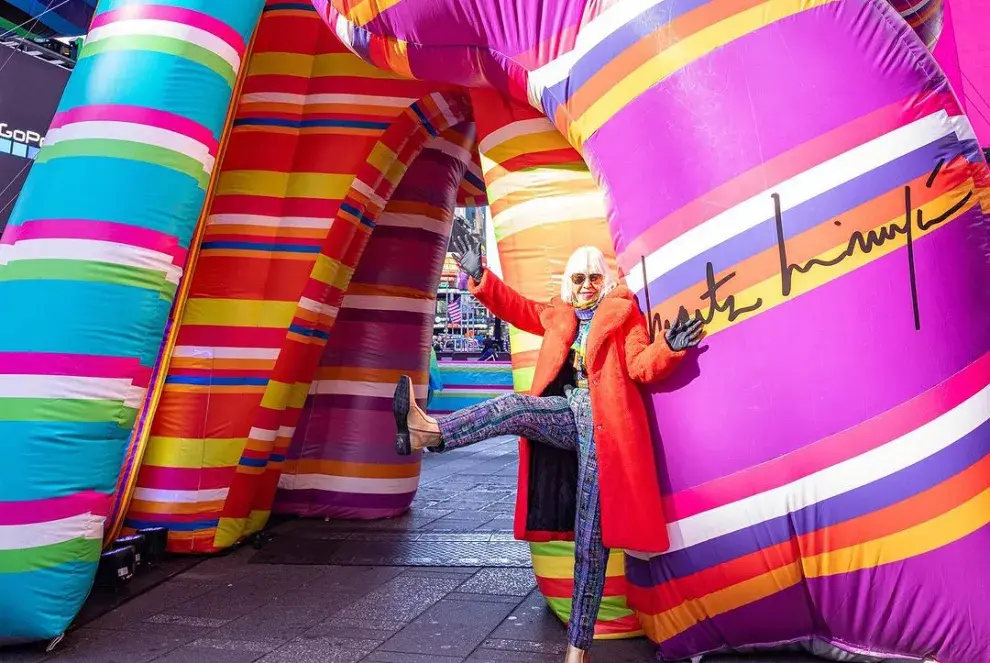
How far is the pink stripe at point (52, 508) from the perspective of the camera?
2891mm

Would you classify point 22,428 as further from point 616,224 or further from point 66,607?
point 616,224

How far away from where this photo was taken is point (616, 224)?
9.03 feet

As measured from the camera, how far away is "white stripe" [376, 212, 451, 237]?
5.05 metres

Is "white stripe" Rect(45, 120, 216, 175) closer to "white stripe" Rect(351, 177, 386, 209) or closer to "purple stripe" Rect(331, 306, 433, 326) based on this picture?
"white stripe" Rect(351, 177, 386, 209)

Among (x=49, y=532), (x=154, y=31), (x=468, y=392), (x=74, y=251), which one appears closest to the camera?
(x=49, y=532)

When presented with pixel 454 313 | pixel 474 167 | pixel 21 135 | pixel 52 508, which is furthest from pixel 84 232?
pixel 454 313

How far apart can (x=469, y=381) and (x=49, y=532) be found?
28.5ft

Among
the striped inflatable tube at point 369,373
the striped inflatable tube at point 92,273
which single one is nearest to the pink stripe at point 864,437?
the striped inflatable tube at point 92,273

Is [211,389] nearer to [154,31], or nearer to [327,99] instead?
[327,99]

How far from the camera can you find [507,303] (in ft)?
9.70

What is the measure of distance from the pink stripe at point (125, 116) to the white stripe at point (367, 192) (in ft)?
3.90

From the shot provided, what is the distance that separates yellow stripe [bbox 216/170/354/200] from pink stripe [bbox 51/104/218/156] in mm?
1005

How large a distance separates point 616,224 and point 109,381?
183 centimetres
